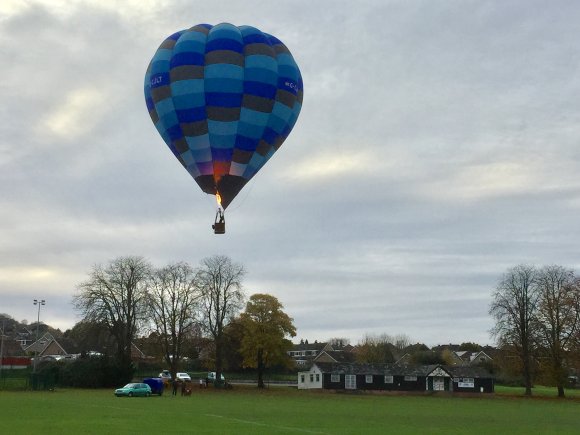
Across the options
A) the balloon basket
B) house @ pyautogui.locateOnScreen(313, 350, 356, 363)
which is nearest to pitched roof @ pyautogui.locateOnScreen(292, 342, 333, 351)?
house @ pyautogui.locateOnScreen(313, 350, 356, 363)

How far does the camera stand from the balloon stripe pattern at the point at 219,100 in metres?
30.8

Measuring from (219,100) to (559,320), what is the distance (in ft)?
179

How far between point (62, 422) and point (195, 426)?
5.07 m

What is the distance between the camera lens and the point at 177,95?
31.1 m

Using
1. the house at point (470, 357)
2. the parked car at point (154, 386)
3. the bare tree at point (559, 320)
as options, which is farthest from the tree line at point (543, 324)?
the house at point (470, 357)

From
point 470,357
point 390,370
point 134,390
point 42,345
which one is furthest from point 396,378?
point 42,345

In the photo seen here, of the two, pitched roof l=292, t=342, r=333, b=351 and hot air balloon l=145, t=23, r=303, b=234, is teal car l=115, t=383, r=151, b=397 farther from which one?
pitched roof l=292, t=342, r=333, b=351

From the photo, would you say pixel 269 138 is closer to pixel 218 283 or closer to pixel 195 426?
pixel 195 426

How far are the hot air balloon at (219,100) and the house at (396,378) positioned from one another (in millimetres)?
58759

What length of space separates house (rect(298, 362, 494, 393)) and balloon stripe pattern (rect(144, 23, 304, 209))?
192 feet

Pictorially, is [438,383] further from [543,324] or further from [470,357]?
[470,357]

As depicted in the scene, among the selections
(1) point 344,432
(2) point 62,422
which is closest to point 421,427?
(1) point 344,432

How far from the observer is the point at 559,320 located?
73.8 m

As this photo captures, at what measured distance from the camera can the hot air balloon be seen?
3073cm
